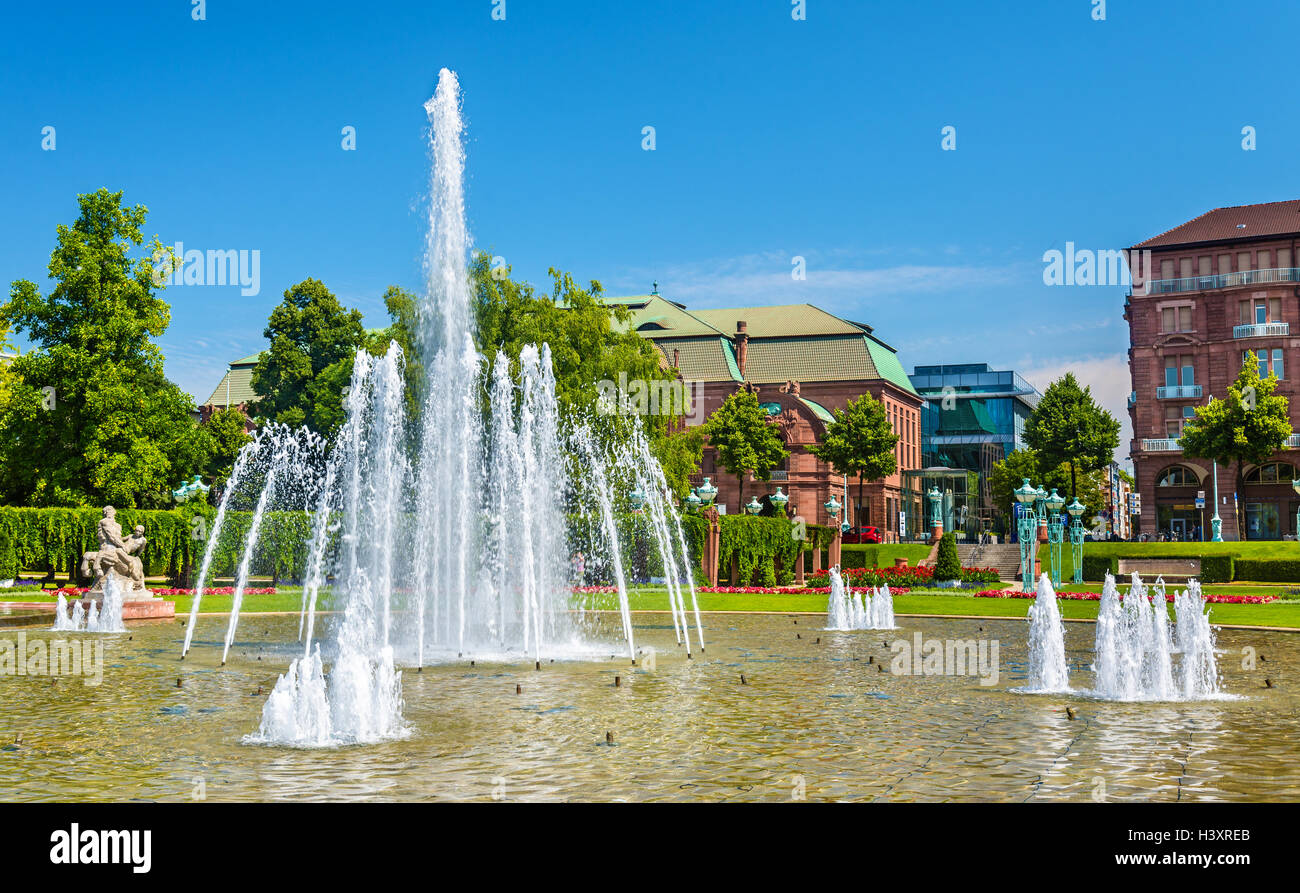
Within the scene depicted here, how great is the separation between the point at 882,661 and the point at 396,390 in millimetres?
10570

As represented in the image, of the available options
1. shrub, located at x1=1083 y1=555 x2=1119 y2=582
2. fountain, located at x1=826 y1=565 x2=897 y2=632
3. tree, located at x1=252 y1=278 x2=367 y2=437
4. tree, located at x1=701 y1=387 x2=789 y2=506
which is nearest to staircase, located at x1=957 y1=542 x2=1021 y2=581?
shrub, located at x1=1083 y1=555 x2=1119 y2=582

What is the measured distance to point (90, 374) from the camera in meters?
42.7

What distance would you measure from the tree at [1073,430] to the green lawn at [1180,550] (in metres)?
17.9

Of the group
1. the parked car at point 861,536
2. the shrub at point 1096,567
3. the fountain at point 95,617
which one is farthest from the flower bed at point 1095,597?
the parked car at point 861,536

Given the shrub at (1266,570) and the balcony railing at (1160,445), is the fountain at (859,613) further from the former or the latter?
the balcony railing at (1160,445)

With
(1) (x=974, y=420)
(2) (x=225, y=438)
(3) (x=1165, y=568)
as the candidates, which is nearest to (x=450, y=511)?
(3) (x=1165, y=568)

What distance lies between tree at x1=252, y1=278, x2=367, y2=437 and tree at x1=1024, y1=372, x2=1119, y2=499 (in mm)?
44669

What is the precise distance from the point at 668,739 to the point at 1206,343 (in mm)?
73291

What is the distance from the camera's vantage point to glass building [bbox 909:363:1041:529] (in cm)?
11544

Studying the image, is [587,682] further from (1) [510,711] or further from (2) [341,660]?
(2) [341,660]

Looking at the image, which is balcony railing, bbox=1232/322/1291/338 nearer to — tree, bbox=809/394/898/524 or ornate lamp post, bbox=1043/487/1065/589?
tree, bbox=809/394/898/524

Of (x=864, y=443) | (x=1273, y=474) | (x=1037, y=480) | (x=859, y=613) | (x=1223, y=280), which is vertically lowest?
(x=859, y=613)

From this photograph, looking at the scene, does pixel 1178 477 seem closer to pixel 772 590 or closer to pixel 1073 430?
pixel 1073 430

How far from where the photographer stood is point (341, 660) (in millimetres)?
11266
